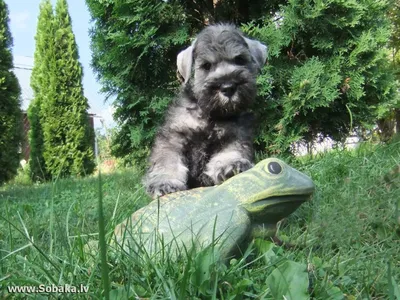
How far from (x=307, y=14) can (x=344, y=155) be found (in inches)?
80.3

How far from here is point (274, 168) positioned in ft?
6.26

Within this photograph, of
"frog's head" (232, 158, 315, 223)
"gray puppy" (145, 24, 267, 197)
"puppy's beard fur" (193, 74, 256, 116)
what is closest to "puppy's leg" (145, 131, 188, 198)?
"gray puppy" (145, 24, 267, 197)

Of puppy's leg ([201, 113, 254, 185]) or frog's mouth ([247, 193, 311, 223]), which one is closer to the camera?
frog's mouth ([247, 193, 311, 223])

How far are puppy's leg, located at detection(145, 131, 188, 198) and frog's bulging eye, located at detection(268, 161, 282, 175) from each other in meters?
0.91

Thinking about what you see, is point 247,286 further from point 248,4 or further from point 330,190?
point 248,4

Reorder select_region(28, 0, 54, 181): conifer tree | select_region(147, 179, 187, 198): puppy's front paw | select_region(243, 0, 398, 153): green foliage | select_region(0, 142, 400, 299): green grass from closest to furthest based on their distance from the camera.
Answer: select_region(0, 142, 400, 299): green grass < select_region(147, 179, 187, 198): puppy's front paw < select_region(243, 0, 398, 153): green foliage < select_region(28, 0, 54, 181): conifer tree

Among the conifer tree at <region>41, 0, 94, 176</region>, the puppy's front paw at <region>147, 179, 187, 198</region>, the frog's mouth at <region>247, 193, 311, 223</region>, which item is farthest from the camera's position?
the conifer tree at <region>41, 0, 94, 176</region>

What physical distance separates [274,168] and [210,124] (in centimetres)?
112

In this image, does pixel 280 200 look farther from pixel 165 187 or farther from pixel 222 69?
pixel 222 69

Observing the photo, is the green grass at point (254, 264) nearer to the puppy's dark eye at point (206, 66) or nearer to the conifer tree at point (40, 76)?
the puppy's dark eye at point (206, 66)

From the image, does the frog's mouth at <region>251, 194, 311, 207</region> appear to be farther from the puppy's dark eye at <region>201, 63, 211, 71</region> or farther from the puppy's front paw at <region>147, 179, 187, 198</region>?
the puppy's dark eye at <region>201, 63, 211, 71</region>

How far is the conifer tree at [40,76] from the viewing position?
1001 centimetres

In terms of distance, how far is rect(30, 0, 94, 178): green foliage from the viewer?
389 inches

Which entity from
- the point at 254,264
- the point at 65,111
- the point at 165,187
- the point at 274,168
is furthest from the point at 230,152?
the point at 65,111
